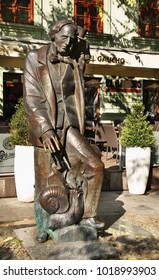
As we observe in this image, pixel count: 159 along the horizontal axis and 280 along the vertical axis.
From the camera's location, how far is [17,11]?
1501 centimetres

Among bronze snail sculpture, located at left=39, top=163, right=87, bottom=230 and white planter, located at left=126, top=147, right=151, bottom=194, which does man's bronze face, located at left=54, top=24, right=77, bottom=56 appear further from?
white planter, located at left=126, top=147, right=151, bottom=194

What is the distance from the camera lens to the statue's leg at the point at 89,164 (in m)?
3.86

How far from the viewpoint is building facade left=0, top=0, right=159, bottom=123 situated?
14.8 metres

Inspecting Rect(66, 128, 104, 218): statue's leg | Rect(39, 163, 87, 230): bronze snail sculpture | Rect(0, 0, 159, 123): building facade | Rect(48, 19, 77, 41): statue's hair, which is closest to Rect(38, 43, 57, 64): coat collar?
Rect(48, 19, 77, 41): statue's hair

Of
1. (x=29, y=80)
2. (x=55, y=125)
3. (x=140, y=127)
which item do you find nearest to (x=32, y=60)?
(x=29, y=80)

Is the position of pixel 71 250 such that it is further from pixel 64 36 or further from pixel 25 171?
pixel 25 171

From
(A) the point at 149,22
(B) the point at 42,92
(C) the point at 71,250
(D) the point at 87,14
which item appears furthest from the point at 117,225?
(A) the point at 149,22

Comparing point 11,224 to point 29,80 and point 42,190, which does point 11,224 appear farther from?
point 29,80

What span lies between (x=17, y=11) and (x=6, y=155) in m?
9.85

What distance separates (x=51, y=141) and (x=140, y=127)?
3915mm

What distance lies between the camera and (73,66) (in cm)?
398

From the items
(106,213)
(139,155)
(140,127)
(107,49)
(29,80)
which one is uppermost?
(107,49)

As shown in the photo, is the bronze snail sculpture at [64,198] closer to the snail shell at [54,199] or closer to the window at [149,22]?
the snail shell at [54,199]

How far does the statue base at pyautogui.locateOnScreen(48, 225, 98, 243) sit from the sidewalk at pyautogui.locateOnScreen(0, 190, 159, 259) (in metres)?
0.07
